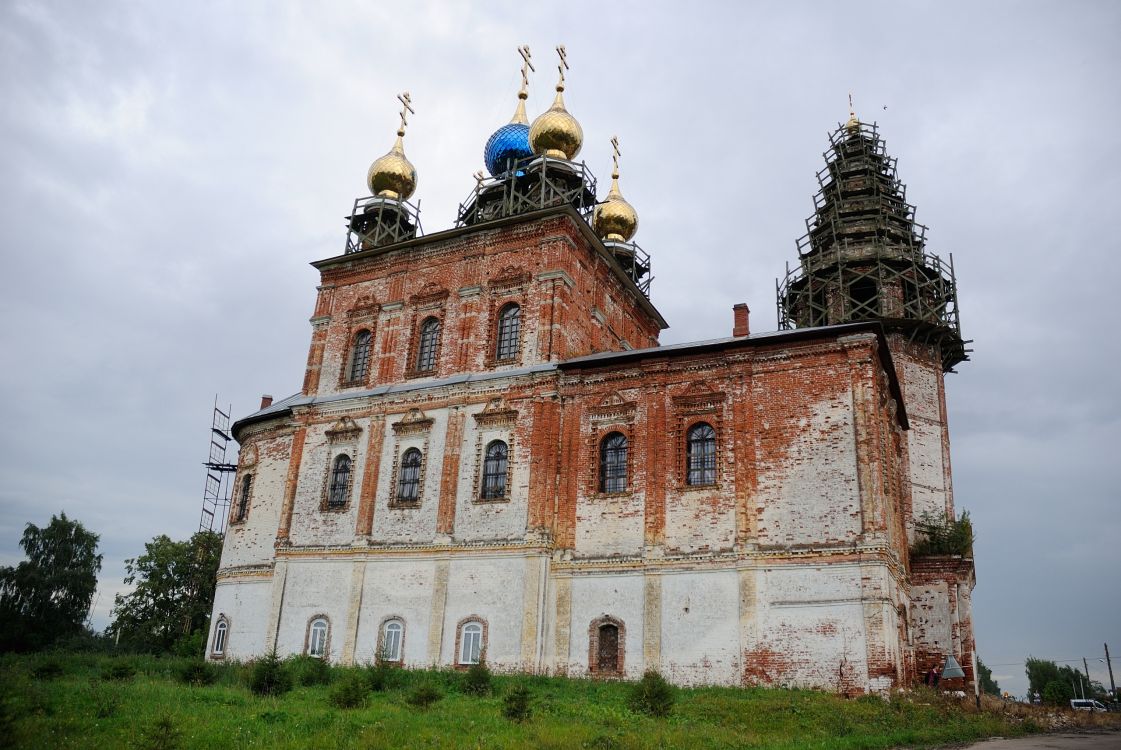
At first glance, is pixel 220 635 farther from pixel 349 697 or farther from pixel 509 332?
pixel 509 332

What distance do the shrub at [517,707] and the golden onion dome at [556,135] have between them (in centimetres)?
1735

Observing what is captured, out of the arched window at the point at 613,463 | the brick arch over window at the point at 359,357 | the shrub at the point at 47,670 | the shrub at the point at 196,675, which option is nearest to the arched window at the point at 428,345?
the brick arch over window at the point at 359,357

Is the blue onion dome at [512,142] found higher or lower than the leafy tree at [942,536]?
higher

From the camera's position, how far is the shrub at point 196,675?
61.2 feet

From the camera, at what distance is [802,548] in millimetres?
17828

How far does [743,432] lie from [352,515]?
10.7m

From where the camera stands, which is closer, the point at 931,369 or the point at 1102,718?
the point at 1102,718

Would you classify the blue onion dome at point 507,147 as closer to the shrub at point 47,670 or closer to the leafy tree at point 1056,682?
the shrub at point 47,670

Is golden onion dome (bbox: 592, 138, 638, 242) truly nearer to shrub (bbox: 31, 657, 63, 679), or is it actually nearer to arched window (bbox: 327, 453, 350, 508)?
arched window (bbox: 327, 453, 350, 508)

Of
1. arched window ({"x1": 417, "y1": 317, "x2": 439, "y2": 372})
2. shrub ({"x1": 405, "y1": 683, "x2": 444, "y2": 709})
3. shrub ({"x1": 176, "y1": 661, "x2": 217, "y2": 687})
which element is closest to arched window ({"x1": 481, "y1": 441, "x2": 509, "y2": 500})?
arched window ({"x1": 417, "y1": 317, "x2": 439, "y2": 372})

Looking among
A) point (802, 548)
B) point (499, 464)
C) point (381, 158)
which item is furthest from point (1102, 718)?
point (381, 158)

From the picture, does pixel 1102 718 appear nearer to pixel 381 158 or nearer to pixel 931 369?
pixel 931 369

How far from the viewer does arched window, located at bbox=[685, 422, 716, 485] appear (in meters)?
19.5

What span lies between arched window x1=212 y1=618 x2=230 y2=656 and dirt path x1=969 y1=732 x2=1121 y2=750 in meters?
19.4
